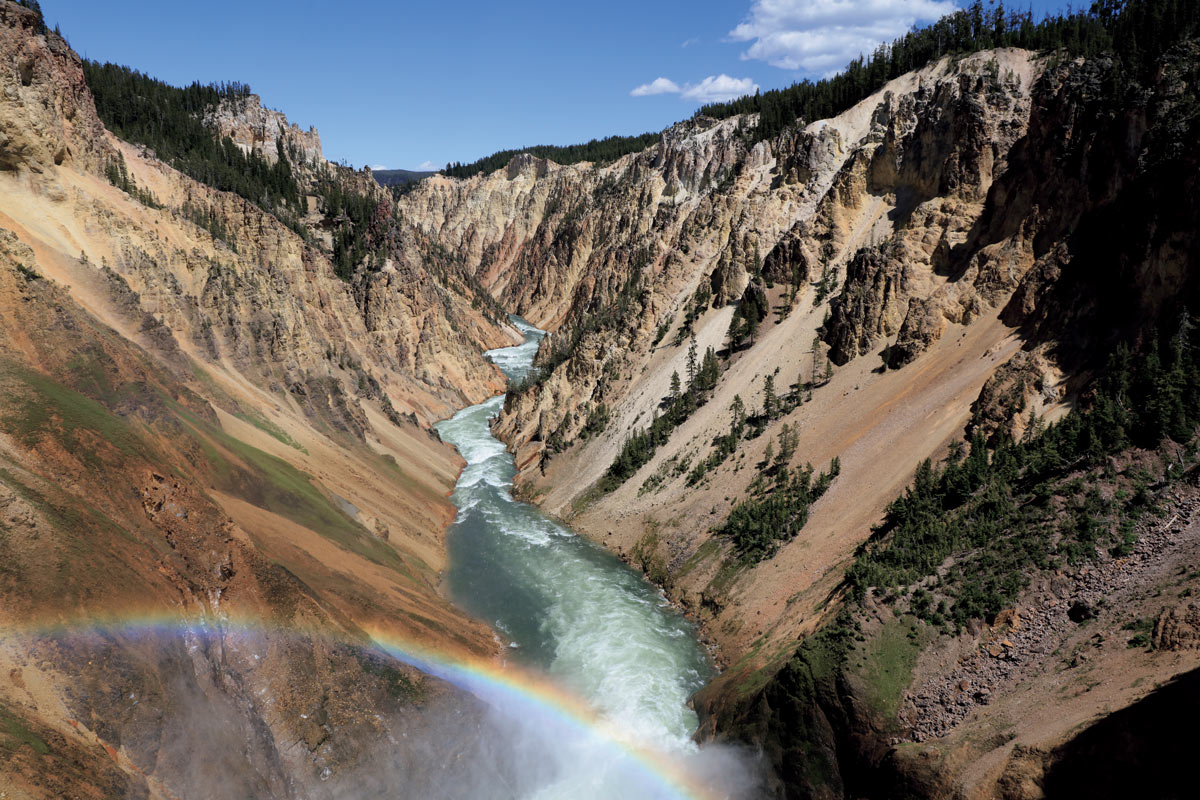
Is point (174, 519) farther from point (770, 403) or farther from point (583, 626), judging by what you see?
point (770, 403)

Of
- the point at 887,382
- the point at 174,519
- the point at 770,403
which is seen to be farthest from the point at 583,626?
the point at 887,382

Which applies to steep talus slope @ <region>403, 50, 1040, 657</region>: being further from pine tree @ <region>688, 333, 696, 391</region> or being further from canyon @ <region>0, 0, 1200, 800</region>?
pine tree @ <region>688, 333, 696, 391</region>

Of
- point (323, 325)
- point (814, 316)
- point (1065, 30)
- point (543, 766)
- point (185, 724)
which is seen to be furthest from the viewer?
point (323, 325)

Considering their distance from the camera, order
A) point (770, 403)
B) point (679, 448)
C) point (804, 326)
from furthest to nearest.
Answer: point (804, 326)
point (679, 448)
point (770, 403)

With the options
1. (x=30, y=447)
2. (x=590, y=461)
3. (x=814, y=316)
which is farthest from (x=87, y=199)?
(x=814, y=316)

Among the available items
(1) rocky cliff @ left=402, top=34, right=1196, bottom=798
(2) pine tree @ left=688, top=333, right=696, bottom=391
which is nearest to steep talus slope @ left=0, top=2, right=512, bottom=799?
(1) rocky cliff @ left=402, top=34, right=1196, bottom=798

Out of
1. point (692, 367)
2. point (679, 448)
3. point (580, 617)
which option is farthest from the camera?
point (692, 367)

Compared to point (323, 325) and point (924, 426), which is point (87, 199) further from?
point (924, 426)

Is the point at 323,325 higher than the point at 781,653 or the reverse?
higher

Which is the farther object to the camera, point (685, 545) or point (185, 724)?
point (685, 545)
